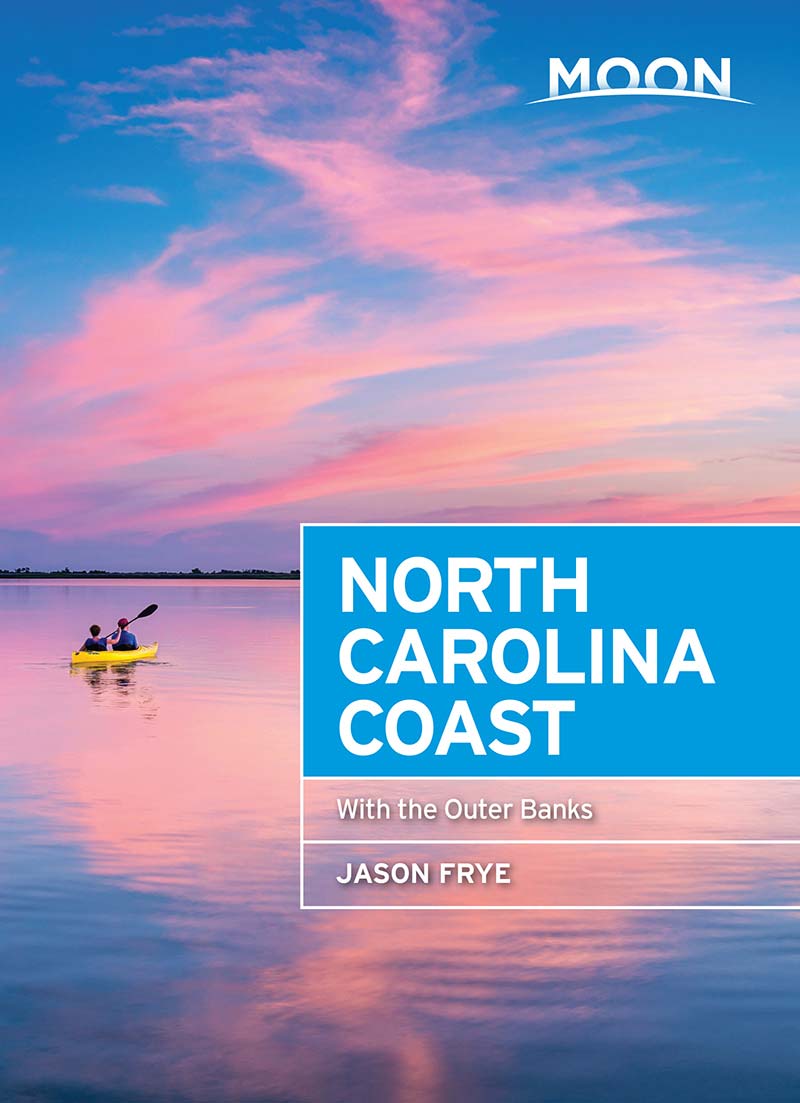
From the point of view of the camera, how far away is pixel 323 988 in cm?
1220

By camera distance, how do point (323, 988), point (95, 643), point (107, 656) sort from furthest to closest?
point (107, 656) → point (95, 643) → point (323, 988)

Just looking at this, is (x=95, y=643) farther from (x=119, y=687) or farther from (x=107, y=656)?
(x=119, y=687)

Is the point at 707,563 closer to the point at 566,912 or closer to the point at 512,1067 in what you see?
the point at 566,912

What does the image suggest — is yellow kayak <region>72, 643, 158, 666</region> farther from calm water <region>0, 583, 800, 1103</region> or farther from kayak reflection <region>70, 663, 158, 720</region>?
calm water <region>0, 583, 800, 1103</region>

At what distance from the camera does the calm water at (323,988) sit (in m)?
10.1

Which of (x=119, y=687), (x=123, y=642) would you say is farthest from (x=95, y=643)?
(x=119, y=687)

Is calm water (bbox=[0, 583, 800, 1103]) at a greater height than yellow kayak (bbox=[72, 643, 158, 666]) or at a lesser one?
lesser

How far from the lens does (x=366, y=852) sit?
18.2 m

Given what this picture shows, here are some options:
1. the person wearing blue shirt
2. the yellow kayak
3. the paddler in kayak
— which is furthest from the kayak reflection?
the person wearing blue shirt

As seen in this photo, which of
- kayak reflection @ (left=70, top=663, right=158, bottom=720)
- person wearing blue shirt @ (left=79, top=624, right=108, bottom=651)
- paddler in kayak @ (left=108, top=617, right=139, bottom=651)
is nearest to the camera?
kayak reflection @ (left=70, top=663, right=158, bottom=720)

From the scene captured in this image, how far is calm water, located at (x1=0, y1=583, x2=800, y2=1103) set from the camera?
398 inches

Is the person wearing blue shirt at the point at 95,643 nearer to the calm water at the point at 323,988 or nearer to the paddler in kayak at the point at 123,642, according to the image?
the paddler in kayak at the point at 123,642

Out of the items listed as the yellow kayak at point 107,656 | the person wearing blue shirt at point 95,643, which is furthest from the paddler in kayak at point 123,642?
the person wearing blue shirt at point 95,643

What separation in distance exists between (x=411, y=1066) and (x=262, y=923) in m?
4.38
